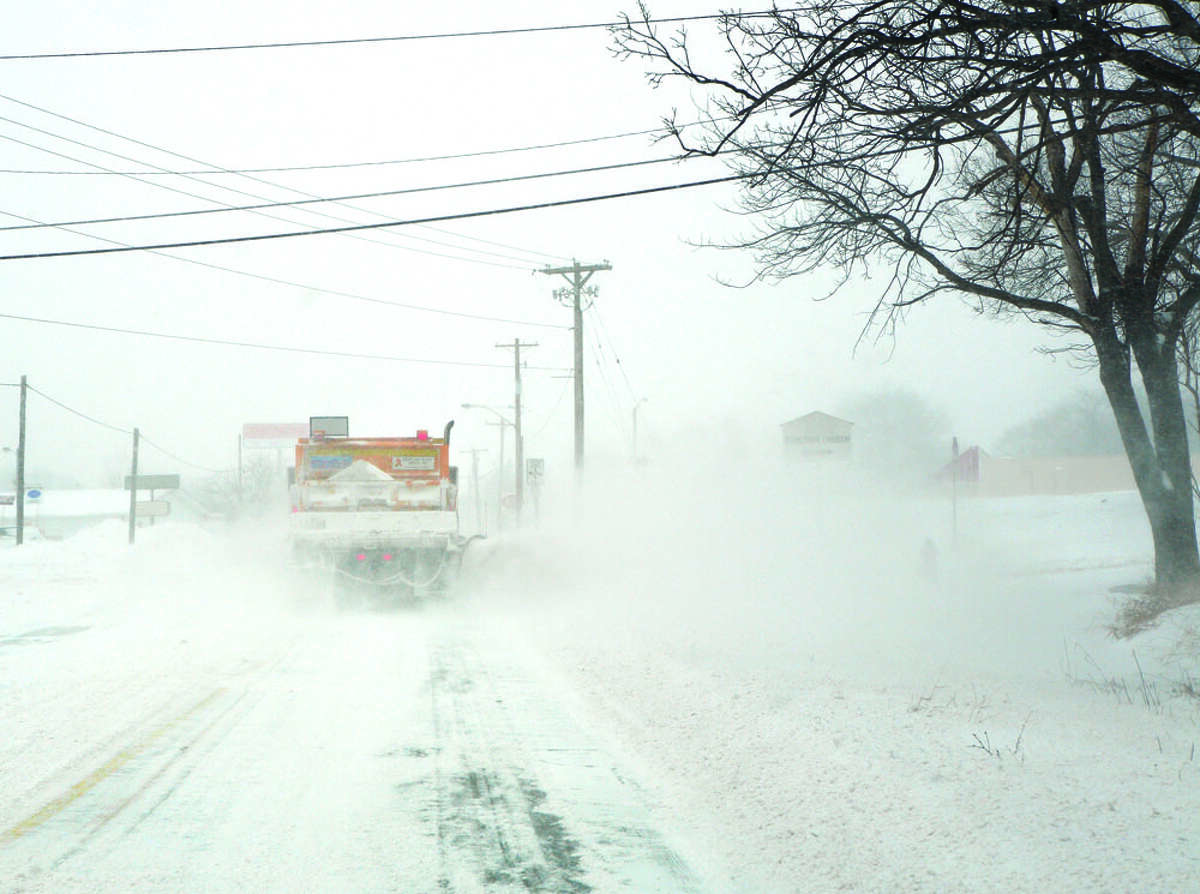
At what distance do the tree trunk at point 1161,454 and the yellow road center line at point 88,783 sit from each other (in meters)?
12.0

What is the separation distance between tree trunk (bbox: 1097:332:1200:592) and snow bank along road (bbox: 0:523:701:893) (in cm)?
874

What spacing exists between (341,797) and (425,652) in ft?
22.9

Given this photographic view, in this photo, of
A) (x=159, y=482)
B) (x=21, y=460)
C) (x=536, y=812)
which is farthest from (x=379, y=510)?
(x=159, y=482)

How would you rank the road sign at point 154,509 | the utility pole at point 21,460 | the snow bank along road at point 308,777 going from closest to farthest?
the snow bank along road at point 308,777 → the utility pole at point 21,460 → the road sign at point 154,509

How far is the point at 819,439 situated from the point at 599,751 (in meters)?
21.3

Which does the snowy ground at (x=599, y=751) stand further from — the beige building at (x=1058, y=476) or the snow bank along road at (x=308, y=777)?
the beige building at (x=1058, y=476)

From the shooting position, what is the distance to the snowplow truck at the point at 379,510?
18.5 metres

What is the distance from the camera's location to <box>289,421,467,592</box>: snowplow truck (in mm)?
18547

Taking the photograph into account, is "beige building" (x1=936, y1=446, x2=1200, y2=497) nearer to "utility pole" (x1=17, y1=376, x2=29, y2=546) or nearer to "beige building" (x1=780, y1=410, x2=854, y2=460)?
"beige building" (x1=780, y1=410, x2=854, y2=460)

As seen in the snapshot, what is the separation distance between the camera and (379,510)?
63.8 feet

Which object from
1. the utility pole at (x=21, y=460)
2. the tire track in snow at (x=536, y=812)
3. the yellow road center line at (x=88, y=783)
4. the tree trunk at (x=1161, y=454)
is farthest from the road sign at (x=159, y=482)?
the tire track in snow at (x=536, y=812)

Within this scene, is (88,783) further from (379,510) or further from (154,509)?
(154,509)

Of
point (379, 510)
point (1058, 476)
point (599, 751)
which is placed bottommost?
point (599, 751)

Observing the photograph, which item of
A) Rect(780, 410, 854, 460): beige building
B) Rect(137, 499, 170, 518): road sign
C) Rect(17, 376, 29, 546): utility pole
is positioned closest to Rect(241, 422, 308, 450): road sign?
Rect(137, 499, 170, 518): road sign
